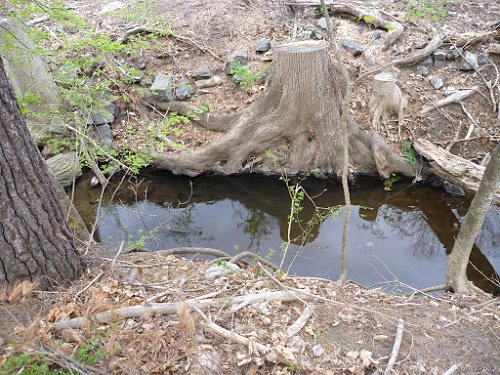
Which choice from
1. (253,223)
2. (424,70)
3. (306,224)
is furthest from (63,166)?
(424,70)

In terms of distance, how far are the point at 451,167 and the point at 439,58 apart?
2.69 m

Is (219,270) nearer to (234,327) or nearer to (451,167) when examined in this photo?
(234,327)

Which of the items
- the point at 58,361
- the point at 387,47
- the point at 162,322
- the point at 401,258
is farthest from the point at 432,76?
the point at 58,361

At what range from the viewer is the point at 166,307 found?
2.66 meters

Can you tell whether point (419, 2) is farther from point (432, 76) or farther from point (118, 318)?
point (118, 318)

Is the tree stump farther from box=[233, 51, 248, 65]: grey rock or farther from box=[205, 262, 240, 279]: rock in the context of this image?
box=[205, 262, 240, 279]: rock

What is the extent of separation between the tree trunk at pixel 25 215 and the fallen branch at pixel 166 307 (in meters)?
0.52

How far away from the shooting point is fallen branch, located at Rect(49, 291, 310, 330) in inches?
98.3

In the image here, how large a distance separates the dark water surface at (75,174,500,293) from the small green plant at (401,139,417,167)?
0.41 m

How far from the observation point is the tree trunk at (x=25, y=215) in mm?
2404

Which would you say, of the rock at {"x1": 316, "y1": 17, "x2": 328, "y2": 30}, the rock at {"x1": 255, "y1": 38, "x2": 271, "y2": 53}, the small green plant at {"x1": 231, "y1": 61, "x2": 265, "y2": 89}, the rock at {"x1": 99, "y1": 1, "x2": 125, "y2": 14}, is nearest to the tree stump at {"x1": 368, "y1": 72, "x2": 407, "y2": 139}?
the rock at {"x1": 316, "y1": 17, "x2": 328, "y2": 30}

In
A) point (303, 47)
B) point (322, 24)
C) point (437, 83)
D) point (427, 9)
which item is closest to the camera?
point (303, 47)

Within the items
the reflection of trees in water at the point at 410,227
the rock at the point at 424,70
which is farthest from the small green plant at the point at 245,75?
the reflection of trees in water at the point at 410,227

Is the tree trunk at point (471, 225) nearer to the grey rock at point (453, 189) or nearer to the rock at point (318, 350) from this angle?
the grey rock at point (453, 189)
